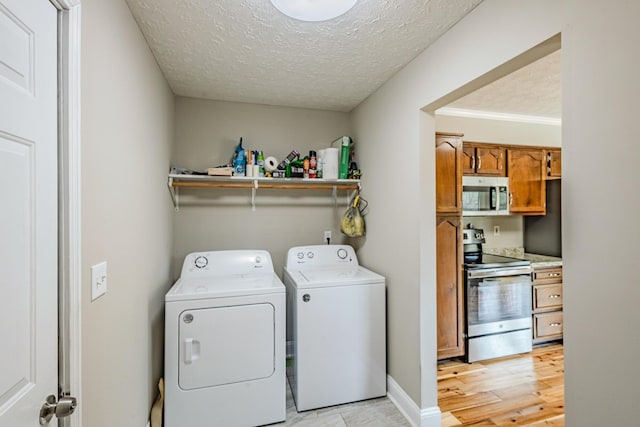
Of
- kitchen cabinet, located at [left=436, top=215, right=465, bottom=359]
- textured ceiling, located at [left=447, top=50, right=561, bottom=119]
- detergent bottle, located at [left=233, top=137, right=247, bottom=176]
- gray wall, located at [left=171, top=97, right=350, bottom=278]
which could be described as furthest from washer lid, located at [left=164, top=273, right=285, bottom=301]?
textured ceiling, located at [left=447, top=50, right=561, bottom=119]

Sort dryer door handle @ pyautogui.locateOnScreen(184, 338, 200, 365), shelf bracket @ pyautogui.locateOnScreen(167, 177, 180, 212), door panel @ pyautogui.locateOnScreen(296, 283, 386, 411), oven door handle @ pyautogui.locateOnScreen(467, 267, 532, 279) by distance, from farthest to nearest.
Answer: oven door handle @ pyautogui.locateOnScreen(467, 267, 532, 279)
shelf bracket @ pyautogui.locateOnScreen(167, 177, 180, 212)
door panel @ pyautogui.locateOnScreen(296, 283, 386, 411)
dryer door handle @ pyautogui.locateOnScreen(184, 338, 200, 365)

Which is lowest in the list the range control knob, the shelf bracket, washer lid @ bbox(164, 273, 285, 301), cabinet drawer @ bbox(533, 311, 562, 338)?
cabinet drawer @ bbox(533, 311, 562, 338)

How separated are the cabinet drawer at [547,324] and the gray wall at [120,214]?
3.50 m

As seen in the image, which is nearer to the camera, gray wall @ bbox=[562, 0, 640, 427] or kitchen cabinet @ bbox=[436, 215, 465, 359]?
gray wall @ bbox=[562, 0, 640, 427]

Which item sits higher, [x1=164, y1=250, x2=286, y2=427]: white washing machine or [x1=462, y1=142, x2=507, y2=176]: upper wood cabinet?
[x1=462, y1=142, x2=507, y2=176]: upper wood cabinet

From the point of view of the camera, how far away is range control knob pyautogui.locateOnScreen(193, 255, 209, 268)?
7.88ft

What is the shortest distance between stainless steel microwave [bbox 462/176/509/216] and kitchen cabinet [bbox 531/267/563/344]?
0.74 metres

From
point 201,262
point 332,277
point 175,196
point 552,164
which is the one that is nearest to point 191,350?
point 201,262

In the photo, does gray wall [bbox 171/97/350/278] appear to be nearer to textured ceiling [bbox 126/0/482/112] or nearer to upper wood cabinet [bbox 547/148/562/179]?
textured ceiling [bbox 126/0/482/112]

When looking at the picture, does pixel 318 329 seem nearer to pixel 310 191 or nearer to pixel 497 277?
pixel 310 191

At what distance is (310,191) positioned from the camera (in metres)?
3.02

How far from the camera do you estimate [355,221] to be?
2.69 meters

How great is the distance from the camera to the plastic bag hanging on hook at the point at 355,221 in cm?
269

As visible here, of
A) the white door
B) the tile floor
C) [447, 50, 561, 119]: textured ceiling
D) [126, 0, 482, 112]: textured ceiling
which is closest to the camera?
the white door
